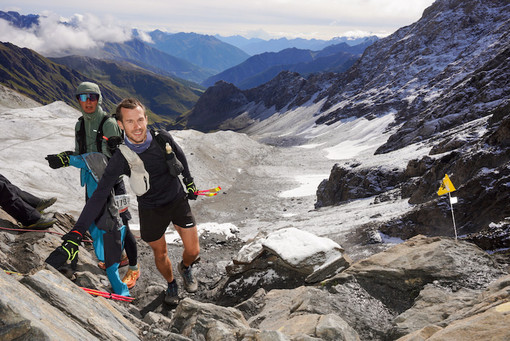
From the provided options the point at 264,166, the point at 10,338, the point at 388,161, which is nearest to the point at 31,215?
the point at 10,338

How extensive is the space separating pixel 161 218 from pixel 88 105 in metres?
3.29

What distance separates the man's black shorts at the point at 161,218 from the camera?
6941 mm

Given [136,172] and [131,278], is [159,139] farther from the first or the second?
[131,278]

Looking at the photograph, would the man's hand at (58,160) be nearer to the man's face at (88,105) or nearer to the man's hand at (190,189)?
the man's face at (88,105)

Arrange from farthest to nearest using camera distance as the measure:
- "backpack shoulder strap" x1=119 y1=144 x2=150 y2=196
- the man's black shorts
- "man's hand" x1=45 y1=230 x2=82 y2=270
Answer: the man's black shorts, "backpack shoulder strap" x1=119 y1=144 x2=150 y2=196, "man's hand" x1=45 y1=230 x2=82 y2=270

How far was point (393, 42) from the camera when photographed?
14300 cm

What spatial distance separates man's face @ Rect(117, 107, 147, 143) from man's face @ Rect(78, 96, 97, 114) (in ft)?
6.76

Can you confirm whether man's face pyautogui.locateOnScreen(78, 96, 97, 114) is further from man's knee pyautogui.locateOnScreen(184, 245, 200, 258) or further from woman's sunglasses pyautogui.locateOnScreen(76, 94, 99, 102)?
man's knee pyautogui.locateOnScreen(184, 245, 200, 258)

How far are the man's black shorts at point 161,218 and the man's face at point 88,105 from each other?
273 cm

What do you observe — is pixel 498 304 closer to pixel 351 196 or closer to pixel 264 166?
pixel 351 196

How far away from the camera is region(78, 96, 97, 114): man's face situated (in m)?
7.48

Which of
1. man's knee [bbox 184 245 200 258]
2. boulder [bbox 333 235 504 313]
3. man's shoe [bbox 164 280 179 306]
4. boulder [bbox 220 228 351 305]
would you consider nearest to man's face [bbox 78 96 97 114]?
man's knee [bbox 184 245 200 258]

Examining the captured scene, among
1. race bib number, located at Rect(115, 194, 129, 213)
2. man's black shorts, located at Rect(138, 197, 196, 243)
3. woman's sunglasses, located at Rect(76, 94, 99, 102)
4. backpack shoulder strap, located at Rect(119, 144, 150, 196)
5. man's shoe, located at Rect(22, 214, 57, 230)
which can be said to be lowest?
man's shoe, located at Rect(22, 214, 57, 230)

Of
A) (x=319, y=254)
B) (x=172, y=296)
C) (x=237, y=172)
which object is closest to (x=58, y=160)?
(x=172, y=296)
